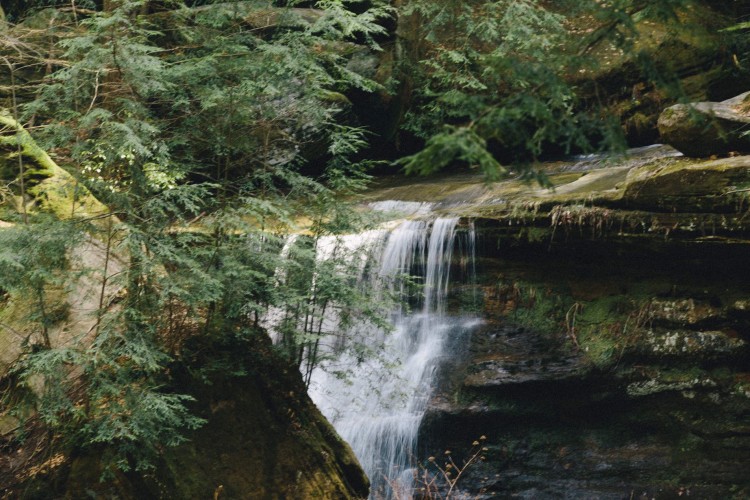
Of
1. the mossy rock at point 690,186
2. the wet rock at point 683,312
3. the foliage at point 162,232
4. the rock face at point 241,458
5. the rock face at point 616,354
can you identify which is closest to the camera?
the foliage at point 162,232

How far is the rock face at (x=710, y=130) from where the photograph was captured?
782 cm

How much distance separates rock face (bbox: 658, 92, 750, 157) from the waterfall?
2963 mm

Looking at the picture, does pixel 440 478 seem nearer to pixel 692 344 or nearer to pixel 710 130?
pixel 692 344

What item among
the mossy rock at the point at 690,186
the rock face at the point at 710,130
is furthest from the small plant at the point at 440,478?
the rock face at the point at 710,130

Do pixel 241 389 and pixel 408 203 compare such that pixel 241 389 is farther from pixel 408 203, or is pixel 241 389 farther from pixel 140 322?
pixel 408 203

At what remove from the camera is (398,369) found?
8547 mm

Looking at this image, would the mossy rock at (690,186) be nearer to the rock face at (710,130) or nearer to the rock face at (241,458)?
the rock face at (710,130)

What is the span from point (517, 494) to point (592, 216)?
139 inches

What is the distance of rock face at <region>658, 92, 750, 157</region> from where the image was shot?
25.7 feet

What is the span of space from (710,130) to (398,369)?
4911 millimetres

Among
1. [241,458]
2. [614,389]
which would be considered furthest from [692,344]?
[241,458]

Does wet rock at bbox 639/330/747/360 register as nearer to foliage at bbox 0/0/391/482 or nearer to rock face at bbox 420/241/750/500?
rock face at bbox 420/241/750/500

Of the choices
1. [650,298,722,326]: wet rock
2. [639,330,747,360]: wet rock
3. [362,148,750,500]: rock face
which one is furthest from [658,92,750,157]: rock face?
[639,330,747,360]: wet rock

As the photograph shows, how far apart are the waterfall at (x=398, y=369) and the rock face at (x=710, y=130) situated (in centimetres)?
296
